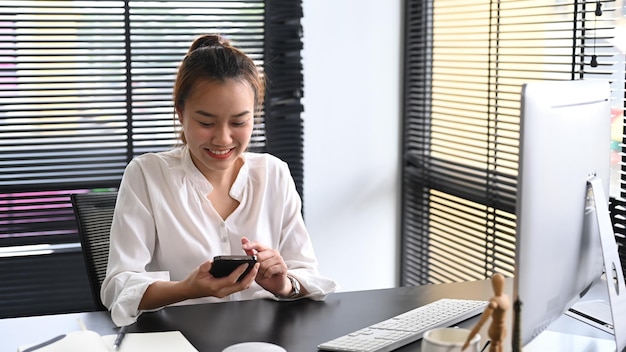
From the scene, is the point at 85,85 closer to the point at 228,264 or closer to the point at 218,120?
the point at 218,120

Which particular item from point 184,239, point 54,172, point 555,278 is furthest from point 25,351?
point 54,172

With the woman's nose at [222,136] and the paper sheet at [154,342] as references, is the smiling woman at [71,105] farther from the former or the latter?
the paper sheet at [154,342]

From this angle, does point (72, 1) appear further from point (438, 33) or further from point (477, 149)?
point (477, 149)

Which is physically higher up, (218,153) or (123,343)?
(218,153)

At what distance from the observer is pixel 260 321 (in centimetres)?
182

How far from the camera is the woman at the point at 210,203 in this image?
6.73 ft

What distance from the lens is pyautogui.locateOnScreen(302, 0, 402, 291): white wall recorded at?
11.4ft

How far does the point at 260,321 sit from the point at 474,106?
1802 millimetres

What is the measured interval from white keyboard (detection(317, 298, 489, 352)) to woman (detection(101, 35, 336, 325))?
0.91ft

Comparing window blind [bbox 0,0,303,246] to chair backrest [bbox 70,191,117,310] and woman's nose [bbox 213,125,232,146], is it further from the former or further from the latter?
woman's nose [bbox 213,125,232,146]

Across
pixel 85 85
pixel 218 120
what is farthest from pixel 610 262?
pixel 85 85

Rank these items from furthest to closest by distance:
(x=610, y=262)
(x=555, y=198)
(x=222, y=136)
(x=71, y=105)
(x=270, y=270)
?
(x=71, y=105) → (x=222, y=136) → (x=270, y=270) → (x=610, y=262) → (x=555, y=198)

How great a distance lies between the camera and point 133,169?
7.25ft

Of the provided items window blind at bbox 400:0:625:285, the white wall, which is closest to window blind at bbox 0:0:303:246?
the white wall
